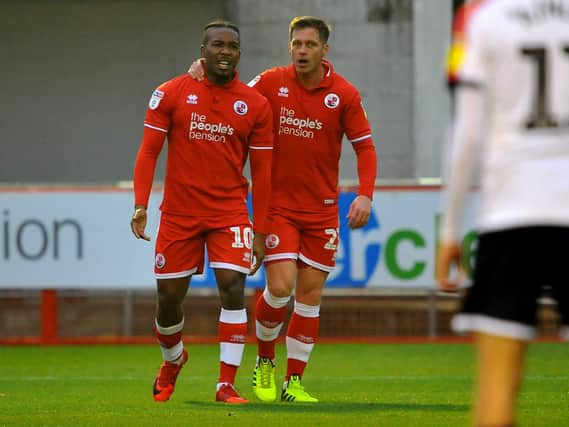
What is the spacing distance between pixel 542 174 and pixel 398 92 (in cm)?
1422

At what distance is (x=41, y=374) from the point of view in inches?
463

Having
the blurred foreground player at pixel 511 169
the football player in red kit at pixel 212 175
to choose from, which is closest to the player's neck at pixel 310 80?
the football player in red kit at pixel 212 175

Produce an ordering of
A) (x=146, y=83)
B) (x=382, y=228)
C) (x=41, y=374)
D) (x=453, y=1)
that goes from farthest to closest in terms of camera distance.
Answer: (x=146, y=83) < (x=453, y=1) < (x=382, y=228) < (x=41, y=374)

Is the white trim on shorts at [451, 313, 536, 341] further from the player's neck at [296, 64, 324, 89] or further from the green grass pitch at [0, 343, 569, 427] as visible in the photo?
the player's neck at [296, 64, 324, 89]

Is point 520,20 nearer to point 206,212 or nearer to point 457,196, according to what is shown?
point 457,196

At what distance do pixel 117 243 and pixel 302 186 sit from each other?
5950 mm

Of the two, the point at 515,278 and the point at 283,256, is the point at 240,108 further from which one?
the point at 515,278

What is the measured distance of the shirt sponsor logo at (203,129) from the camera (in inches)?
337

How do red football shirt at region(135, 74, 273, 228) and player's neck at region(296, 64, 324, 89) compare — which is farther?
player's neck at region(296, 64, 324, 89)

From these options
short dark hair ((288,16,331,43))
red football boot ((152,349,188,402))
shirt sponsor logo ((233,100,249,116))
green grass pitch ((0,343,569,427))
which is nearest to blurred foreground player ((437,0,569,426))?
green grass pitch ((0,343,569,427))

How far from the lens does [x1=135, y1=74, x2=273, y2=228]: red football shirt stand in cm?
858

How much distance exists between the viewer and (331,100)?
29.9ft

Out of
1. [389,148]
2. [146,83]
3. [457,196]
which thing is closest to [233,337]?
[457,196]

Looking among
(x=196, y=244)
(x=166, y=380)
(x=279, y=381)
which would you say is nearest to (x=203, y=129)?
(x=196, y=244)
